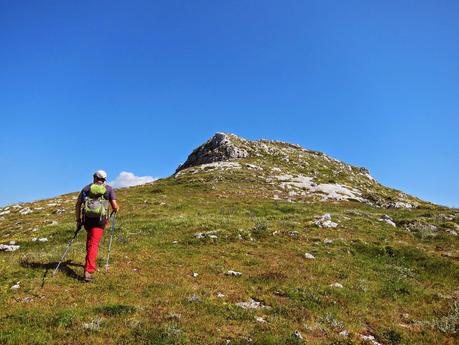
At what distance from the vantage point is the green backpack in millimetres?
16203

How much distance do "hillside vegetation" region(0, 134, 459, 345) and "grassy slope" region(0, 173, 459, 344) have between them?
0.17ft

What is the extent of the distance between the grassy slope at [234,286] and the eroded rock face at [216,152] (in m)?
53.1

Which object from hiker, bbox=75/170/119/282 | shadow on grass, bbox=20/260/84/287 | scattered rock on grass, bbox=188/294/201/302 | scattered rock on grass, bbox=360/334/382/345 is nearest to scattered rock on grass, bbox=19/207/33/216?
shadow on grass, bbox=20/260/84/287

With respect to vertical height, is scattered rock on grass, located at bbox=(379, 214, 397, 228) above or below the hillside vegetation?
above

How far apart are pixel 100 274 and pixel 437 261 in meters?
17.2

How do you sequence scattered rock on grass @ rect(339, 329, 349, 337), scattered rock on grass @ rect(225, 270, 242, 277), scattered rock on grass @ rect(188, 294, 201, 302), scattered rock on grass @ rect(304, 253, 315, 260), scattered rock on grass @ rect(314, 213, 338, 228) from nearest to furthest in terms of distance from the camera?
scattered rock on grass @ rect(339, 329, 349, 337) → scattered rock on grass @ rect(188, 294, 201, 302) → scattered rock on grass @ rect(225, 270, 242, 277) → scattered rock on grass @ rect(304, 253, 315, 260) → scattered rock on grass @ rect(314, 213, 338, 228)

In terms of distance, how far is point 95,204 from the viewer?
643 inches

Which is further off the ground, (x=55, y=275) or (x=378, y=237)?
(x=378, y=237)

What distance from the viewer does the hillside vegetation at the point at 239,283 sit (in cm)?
1185

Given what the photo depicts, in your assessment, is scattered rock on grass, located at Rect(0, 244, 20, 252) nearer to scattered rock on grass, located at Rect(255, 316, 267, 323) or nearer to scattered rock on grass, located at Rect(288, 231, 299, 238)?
scattered rock on grass, located at Rect(288, 231, 299, 238)

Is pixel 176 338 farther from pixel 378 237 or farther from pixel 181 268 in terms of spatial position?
pixel 378 237

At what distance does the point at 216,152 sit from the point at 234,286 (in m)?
71.5

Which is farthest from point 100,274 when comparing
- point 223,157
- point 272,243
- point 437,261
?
point 223,157

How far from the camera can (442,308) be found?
15852mm
